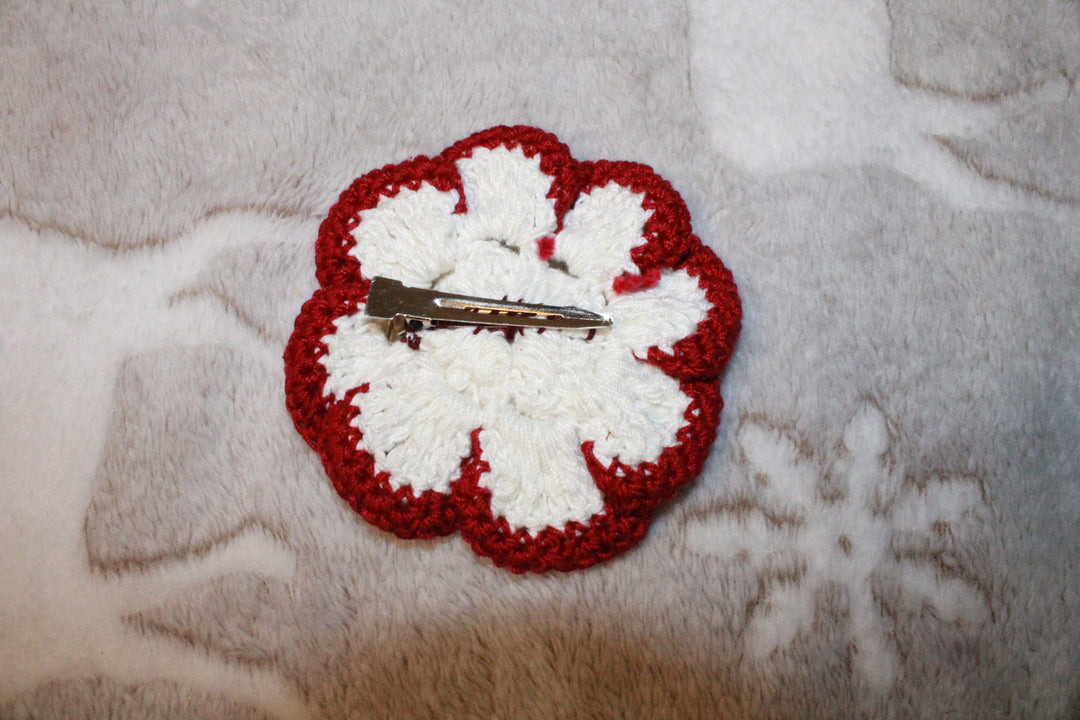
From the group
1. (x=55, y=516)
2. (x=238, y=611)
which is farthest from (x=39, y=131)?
(x=238, y=611)

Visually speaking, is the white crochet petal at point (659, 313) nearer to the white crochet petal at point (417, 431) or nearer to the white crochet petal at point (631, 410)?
the white crochet petal at point (631, 410)

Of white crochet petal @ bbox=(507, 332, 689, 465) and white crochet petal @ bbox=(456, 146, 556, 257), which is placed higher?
white crochet petal @ bbox=(456, 146, 556, 257)

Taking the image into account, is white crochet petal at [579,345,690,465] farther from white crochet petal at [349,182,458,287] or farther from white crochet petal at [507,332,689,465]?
white crochet petal at [349,182,458,287]

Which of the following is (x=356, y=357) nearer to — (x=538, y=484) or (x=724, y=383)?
(x=538, y=484)

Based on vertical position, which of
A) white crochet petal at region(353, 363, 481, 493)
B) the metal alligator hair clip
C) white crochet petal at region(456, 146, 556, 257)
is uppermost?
white crochet petal at region(456, 146, 556, 257)

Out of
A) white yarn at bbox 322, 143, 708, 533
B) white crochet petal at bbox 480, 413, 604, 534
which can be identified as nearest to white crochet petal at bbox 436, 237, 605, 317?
white yarn at bbox 322, 143, 708, 533

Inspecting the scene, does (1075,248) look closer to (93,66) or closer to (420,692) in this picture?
(420,692)
